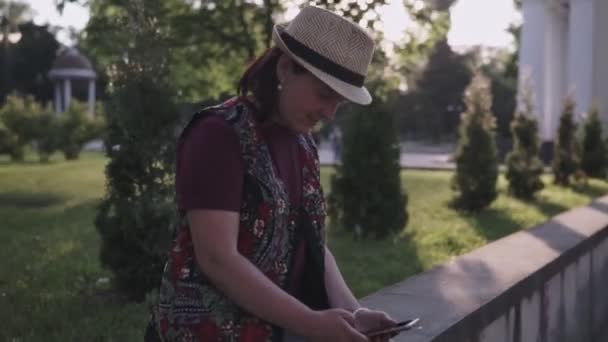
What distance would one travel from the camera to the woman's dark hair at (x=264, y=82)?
6.29 feet

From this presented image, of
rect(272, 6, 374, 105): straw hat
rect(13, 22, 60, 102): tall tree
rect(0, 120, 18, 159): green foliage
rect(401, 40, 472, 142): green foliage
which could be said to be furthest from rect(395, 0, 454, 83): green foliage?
rect(13, 22, 60, 102): tall tree

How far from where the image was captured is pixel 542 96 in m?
35.5

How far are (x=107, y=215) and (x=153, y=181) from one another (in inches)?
16.1

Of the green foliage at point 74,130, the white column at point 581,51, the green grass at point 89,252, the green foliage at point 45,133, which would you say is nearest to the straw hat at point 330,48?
the green grass at point 89,252

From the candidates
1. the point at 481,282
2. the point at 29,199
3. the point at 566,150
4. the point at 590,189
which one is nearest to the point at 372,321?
the point at 481,282

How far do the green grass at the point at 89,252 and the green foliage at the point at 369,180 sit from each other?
0.84ft

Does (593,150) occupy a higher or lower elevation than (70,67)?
higher

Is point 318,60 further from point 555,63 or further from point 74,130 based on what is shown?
point 555,63

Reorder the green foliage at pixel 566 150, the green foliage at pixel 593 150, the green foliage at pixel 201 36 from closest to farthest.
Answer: the green foliage at pixel 201 36, the green foliage at pixel 566 150, the green foliage at pixel 593 150

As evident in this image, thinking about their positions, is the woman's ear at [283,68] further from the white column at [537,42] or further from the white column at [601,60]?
the white column at [537,42]

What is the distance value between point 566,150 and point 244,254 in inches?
743

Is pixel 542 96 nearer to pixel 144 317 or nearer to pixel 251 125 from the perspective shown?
pixel 144 317

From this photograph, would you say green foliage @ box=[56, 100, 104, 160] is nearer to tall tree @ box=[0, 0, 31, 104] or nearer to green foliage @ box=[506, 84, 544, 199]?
green foliage @ box=[506, 84, 544, 199]

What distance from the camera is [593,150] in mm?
21109
